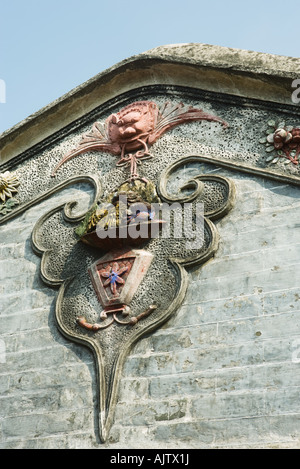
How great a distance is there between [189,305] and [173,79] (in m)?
2.57

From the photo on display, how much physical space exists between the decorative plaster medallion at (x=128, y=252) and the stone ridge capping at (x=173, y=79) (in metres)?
0.39

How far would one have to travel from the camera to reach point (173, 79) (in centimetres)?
839

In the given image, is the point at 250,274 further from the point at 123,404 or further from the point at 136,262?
the point at 123,404

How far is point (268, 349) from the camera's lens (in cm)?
663

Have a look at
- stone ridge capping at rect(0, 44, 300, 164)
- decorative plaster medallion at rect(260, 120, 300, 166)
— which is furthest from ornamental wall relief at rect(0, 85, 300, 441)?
stone ridge capping at rect(0, 44, 300, 164)

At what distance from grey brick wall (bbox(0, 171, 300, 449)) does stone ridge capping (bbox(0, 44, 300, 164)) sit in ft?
3.19

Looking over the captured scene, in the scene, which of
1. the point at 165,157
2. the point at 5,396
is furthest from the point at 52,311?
the point at 165,157

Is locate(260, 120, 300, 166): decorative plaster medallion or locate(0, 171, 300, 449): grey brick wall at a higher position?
locate(260, 120, 300, 166): decorative plaster medallion

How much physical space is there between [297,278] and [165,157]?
1.99m

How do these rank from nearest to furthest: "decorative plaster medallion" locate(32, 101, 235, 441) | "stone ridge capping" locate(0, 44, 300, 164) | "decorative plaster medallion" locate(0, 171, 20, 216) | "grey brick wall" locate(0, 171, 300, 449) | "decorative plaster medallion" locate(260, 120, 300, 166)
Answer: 1. "grey brick wall" locate(0, 171, 300, 449)
2. "decorative plaster medallion" locate(32, 101, 235, 441)
3. "decorative plaster medallion" locate(260, 120, 300, 166)
4. "stone ridge capping" locate(0, 44, 300, 164)
5. "decorative plaster medallion" locate(0, 171, 20, 216)

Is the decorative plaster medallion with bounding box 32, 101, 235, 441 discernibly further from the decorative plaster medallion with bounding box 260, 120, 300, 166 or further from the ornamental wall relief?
the decorative plaster medallion with bounding box 260, 120, 300, 166

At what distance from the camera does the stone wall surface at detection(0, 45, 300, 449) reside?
21.6 ft

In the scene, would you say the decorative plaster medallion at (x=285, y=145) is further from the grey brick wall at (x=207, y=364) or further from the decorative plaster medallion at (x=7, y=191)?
the decorative plaster medallion at (x=7, y=191)

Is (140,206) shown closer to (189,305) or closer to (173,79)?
(189,305)
